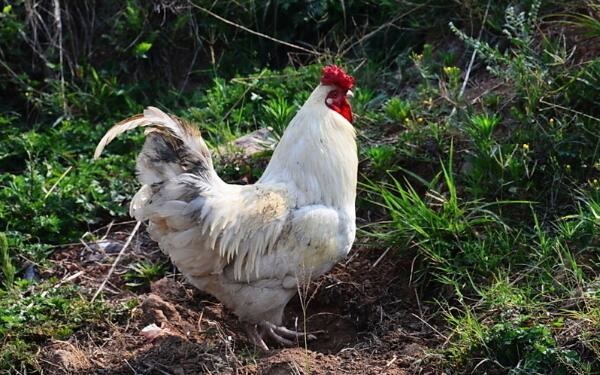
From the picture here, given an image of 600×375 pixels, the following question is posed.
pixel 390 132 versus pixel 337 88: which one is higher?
pixel 337 88

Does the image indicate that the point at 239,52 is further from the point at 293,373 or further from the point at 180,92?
the point at 293,373

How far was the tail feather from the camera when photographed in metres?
5.00

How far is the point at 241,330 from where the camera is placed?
5.59 metres

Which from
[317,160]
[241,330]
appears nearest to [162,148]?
[317,160]

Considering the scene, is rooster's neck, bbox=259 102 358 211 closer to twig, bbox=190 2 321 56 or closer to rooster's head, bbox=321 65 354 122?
rooster's head, bbox=321 65 354 122

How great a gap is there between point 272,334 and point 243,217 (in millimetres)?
813

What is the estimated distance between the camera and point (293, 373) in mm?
4676

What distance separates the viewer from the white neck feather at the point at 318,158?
208 inches

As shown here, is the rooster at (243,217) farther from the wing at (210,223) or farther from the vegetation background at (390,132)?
the vegetation background at (390,132)

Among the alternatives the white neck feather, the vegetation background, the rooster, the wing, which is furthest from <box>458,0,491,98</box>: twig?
the wing

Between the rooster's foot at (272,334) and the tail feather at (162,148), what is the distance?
979 mm

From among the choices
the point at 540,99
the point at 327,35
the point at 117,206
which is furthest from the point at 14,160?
the point at 540,99

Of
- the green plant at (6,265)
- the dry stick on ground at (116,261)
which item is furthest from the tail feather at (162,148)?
the green plant at (6,265)

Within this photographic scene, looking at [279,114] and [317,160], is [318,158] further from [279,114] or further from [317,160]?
[279,114]
